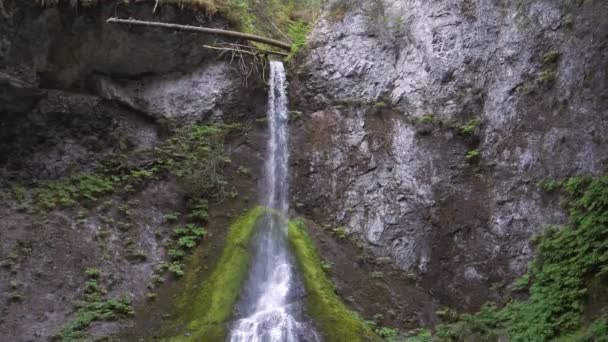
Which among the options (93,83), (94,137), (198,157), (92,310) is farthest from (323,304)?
(93,83)

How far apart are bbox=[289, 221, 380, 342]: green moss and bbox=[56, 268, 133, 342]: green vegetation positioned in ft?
11.3

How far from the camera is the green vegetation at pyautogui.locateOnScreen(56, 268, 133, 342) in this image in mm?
8928

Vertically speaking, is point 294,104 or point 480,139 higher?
point 294,104

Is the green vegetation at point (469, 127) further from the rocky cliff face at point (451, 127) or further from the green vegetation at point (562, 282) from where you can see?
the green vegetation at point (562, 282)

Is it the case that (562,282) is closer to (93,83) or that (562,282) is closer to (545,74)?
(545,74)

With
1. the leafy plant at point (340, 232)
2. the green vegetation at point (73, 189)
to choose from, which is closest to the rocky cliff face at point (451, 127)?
the leafy plant at point (340, 232)

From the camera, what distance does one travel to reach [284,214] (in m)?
12.3

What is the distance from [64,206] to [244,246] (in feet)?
13.4

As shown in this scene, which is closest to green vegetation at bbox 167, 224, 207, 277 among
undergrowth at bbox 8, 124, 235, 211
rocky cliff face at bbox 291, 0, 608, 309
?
undergrowth at bbox 8, 124, 235, 211

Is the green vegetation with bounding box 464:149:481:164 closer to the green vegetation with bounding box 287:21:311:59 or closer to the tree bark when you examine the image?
the green vegetation with bounding box 287:21:311:59

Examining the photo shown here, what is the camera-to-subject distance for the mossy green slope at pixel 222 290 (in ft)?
29.4

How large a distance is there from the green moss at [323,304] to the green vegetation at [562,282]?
1207 mm

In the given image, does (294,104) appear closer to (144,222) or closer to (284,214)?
(284,214)

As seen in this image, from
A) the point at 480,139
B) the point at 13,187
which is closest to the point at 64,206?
the point at 13,187
